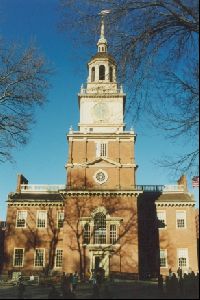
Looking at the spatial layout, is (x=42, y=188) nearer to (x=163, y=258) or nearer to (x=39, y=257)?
(x=39, y=257)

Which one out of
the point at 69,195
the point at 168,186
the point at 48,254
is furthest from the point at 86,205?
the point at 168,186

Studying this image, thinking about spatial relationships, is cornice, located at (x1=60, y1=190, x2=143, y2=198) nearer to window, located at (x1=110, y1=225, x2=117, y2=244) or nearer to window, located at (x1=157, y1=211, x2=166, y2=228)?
window, located at (x1=110, y1=225, x2=117, y2=244)

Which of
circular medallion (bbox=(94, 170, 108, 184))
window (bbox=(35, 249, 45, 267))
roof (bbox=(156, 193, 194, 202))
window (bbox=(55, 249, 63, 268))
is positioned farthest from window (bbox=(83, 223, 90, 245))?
roof (bbox=(156, 193, 194, 202))

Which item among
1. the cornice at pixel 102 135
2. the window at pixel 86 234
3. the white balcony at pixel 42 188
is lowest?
the window at pixel 86 234

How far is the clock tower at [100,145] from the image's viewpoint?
35.2 meters

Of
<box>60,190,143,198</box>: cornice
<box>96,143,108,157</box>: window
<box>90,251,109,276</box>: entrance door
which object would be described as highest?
<box>96,143,108,157</box>: window

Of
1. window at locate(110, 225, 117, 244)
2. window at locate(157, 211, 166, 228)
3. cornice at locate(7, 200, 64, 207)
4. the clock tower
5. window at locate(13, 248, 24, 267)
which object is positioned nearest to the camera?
window at locate(110, 225, 117, 244)

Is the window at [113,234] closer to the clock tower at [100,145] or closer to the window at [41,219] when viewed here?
the clock tower at [100,145]

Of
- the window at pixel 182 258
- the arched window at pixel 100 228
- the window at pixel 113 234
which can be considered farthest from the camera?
the window at pixel 182 258

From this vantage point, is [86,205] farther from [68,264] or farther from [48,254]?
[48,254]

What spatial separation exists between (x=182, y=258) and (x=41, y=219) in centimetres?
1530

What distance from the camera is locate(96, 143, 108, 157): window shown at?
3650 centimetres

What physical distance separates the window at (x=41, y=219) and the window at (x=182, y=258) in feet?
47.5

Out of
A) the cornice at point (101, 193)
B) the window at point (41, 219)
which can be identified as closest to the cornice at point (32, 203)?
the window at point (41, 219)
